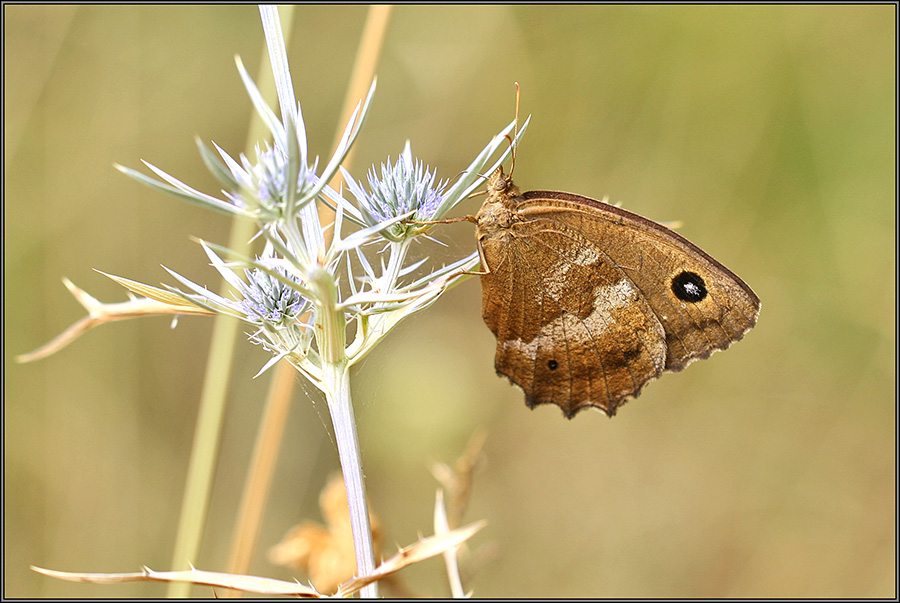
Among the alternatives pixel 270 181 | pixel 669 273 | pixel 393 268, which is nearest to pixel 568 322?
pixel 669 273

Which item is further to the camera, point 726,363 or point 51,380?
point 726,363

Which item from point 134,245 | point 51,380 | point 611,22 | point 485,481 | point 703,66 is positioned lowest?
point 485,481

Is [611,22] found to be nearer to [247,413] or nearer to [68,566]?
[247,413]

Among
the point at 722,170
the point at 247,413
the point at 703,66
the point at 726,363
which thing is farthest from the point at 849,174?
the point at 247,413

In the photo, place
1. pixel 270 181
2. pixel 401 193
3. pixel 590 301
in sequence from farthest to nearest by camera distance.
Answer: pixel 590 301 → pixel 401 193 → pixel 270 181

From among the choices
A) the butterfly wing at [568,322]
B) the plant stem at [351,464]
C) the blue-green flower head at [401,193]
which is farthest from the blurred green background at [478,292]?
the plant stem at [351,464]

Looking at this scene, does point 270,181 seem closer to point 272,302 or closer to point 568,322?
point 272,302
